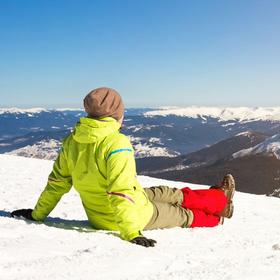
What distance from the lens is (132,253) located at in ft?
15.5

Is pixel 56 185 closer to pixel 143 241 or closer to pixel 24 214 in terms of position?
pixel 24 214

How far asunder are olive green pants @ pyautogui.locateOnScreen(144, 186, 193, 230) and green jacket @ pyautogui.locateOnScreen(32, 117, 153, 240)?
0.81 feet

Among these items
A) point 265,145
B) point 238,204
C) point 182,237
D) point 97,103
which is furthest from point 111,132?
Answer: point 265,145

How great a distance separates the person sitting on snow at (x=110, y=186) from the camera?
520 centimetres

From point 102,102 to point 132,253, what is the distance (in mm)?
1844

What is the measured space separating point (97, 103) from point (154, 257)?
1960mm

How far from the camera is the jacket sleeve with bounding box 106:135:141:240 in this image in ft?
16.9

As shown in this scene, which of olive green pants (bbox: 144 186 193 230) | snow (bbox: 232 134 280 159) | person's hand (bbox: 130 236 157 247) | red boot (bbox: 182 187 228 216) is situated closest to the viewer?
person's hand (bbox: 130 236 157 247)

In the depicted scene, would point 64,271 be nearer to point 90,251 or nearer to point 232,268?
point 90,251

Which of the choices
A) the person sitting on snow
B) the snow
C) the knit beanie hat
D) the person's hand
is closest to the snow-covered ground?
the person's hand

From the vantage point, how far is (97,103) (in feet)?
17.5

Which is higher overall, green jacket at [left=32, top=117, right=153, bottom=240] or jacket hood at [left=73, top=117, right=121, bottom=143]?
jacket hood at [left=73, top=117, right=121, bottom=143]

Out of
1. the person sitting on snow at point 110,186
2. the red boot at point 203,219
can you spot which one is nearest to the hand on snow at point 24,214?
the person sitting on snow at point 110,186

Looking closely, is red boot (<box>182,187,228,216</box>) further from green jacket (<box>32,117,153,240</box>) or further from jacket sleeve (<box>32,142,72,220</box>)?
jacket sleeve (<box>32,142,72,220</box>)
